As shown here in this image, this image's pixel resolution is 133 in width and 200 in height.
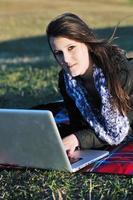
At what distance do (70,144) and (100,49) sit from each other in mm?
653

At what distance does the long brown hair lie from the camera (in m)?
4.11

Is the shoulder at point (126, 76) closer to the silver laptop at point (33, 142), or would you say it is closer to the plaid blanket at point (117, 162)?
the plaid blanket at point (117, 162)

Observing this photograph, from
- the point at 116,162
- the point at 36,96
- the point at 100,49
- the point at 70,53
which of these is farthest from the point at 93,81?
the point at 36,96

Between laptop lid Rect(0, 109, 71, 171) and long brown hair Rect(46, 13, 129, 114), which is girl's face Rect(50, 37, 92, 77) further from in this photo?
laptop lid Rect(0, 109, 71, 171)

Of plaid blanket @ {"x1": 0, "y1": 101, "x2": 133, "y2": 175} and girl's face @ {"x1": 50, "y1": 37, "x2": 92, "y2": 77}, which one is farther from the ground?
girl's face @ {"x1": 50, "y1": 37, "x2": 92, "y2": 77}

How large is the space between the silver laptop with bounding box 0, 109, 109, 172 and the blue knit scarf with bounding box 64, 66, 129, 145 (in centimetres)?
27

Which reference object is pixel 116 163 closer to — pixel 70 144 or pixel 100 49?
pixel 70 144

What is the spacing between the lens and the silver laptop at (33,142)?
367cm

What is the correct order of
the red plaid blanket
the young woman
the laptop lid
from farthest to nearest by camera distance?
the young woman, the red plaid blanket, the laptop lid

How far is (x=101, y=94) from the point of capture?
4332 mm

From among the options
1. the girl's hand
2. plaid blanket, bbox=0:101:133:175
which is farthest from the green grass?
the girl's hand

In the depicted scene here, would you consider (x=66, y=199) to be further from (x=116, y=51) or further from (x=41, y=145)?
(x=116, y=51)

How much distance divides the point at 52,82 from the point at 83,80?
3387 millimetres

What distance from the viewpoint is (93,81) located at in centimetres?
438
